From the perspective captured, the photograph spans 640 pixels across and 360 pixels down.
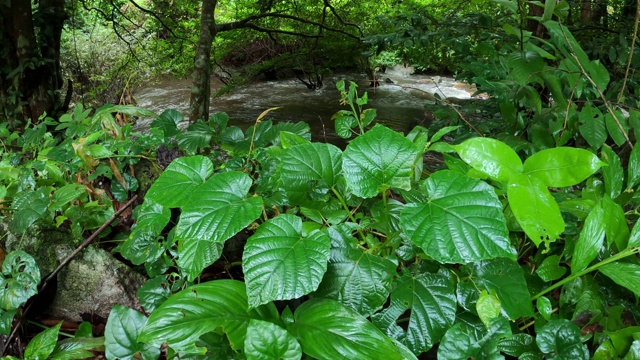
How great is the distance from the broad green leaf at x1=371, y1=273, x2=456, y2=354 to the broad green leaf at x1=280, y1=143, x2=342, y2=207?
0.24 m

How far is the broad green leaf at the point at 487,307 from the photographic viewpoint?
26.9 inches

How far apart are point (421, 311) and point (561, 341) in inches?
9.4

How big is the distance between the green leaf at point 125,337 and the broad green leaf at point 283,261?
0.38 meters

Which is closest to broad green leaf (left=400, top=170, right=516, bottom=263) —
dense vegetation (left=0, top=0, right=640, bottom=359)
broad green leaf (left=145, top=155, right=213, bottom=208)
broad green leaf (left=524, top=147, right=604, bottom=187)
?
dense vegetation (left=0, top=0, right=640, bottom=359)

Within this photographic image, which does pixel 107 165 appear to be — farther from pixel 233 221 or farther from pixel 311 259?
pixel 311 259

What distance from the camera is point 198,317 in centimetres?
68

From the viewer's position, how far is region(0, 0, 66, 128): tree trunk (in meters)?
3.91

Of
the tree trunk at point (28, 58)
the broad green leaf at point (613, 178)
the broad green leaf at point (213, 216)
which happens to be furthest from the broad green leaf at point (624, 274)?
the tree trunk at point (28, 58)

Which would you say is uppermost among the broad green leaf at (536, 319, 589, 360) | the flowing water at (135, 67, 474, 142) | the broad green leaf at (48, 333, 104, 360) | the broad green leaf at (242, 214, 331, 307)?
the broad green leaf at (242, 214, 331, 307)

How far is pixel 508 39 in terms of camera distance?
2.36 m

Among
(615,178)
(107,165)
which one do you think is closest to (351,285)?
(615,178)

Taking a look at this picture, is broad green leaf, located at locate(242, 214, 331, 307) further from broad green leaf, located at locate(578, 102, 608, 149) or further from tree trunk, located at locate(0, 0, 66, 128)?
tree trunk, located at locate(0, 0, 66, 128)

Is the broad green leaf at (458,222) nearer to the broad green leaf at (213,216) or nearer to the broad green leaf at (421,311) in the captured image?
the broad green leaf at (421,311)

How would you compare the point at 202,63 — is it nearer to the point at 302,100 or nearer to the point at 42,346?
the point at 42,346
